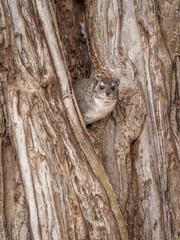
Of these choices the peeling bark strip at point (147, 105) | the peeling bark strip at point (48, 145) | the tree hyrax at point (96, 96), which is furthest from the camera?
the tree hyrax at point (96, 96)

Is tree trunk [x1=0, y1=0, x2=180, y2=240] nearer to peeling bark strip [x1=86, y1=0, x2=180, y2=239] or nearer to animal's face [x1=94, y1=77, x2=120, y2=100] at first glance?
peeling bark strip [x1=86, y1=0, x2=180, y2=239]

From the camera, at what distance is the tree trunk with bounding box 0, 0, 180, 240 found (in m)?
3.89

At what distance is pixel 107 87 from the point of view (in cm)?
459

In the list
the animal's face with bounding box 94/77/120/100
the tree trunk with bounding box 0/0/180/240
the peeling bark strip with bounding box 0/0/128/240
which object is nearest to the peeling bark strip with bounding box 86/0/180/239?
the tree trunk with bounding box 0/0/180/240

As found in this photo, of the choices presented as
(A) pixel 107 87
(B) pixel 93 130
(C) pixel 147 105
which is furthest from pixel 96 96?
(C) pixel 147 105

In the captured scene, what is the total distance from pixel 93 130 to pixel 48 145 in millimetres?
1077

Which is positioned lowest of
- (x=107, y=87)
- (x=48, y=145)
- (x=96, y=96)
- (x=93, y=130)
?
(x=93, y=130)

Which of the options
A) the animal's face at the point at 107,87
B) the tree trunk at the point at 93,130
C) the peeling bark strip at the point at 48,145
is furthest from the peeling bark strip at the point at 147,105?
the peeling bark strip at the point at 48,145

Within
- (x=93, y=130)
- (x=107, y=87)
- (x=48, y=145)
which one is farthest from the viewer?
(x=93, y=130)

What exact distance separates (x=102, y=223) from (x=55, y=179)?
0.71 metres

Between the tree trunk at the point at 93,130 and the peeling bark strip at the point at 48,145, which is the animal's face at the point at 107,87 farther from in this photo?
the peeling bark strip at the point at 48,145

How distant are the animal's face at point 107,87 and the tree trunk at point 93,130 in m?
0.18

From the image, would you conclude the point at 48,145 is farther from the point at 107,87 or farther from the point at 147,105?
the point at 147,105

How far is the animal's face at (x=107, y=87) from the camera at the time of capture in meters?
4.60
